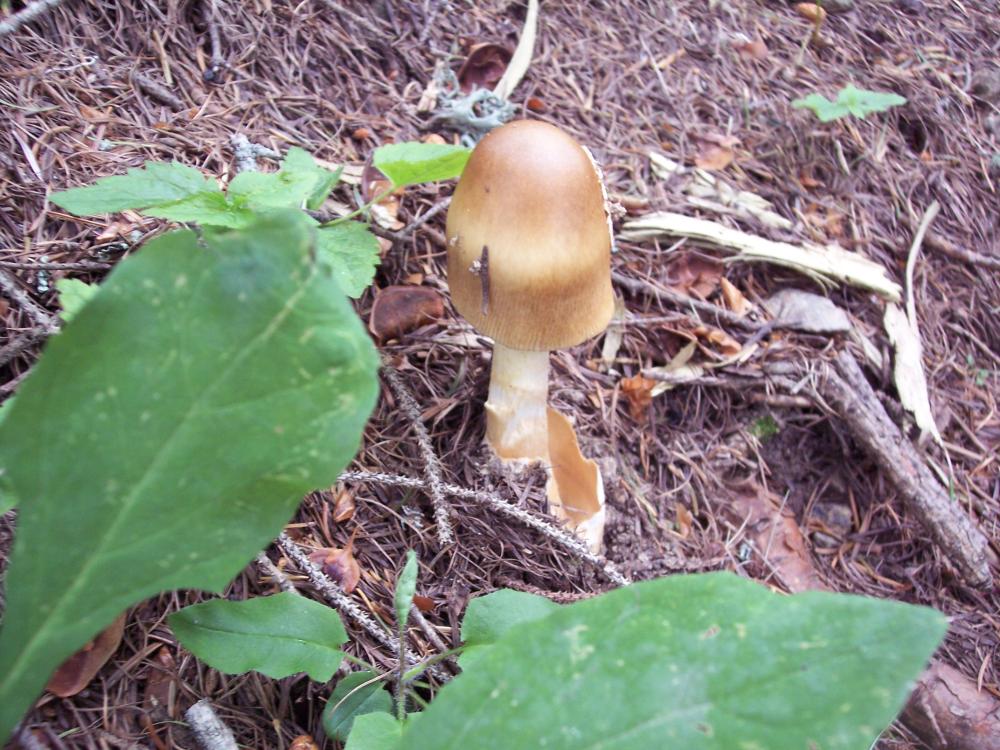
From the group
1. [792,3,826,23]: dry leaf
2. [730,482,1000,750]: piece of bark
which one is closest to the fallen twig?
[730,482,1000,750]: piece of bark

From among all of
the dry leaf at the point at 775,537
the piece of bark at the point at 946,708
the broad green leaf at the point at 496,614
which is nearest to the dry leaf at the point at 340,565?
the broad green leaf at the point at 496,614

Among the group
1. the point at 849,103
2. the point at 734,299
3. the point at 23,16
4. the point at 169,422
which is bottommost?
the point at 734,299

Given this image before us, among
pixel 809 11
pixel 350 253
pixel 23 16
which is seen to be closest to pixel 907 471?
pixel 350 253

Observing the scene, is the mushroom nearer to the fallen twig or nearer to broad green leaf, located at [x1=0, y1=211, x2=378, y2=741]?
broad green leaf, located at [x1=0, y1=211, x2=378, y2=741]

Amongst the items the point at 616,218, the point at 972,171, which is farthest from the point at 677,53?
the point at 972,171

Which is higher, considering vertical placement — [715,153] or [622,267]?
[715,153]

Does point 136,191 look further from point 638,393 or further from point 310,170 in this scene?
point 638,393
